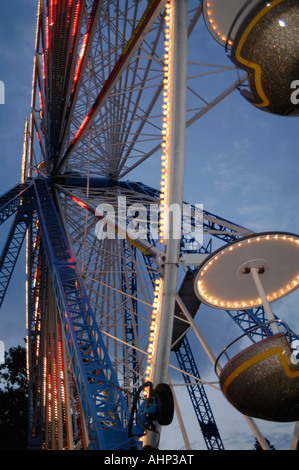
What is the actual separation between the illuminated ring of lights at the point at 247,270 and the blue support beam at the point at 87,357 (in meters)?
4.86

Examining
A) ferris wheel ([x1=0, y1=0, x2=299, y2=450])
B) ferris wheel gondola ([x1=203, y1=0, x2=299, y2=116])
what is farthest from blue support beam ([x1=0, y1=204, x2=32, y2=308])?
ferris wheel gondola ([x1=203, y1=0, x2=299, y2=116])

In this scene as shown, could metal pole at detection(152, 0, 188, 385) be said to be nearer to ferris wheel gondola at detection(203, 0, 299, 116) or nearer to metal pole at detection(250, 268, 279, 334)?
metal pole at detection(250, 268, 279, 334)

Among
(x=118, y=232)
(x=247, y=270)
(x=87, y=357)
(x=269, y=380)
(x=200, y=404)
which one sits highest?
(x=118, y=232)

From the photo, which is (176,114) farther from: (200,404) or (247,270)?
(200,404)

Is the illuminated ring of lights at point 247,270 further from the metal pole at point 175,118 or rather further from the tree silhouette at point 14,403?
the tree silhouette at point 14,403

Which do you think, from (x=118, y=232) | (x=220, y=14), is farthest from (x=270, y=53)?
(x=118, y=232)

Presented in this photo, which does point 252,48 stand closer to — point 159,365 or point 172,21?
point 172,21

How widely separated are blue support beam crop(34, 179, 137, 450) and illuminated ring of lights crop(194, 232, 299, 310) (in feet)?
15.9

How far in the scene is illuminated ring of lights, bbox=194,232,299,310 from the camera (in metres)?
9.33

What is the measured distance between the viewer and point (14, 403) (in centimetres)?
Answer: 3681

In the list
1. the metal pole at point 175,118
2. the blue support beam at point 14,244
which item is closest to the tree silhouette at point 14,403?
the blue support beam at point 14,244

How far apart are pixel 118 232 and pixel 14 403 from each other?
26.7 metres

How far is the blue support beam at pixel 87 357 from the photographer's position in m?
12.5
